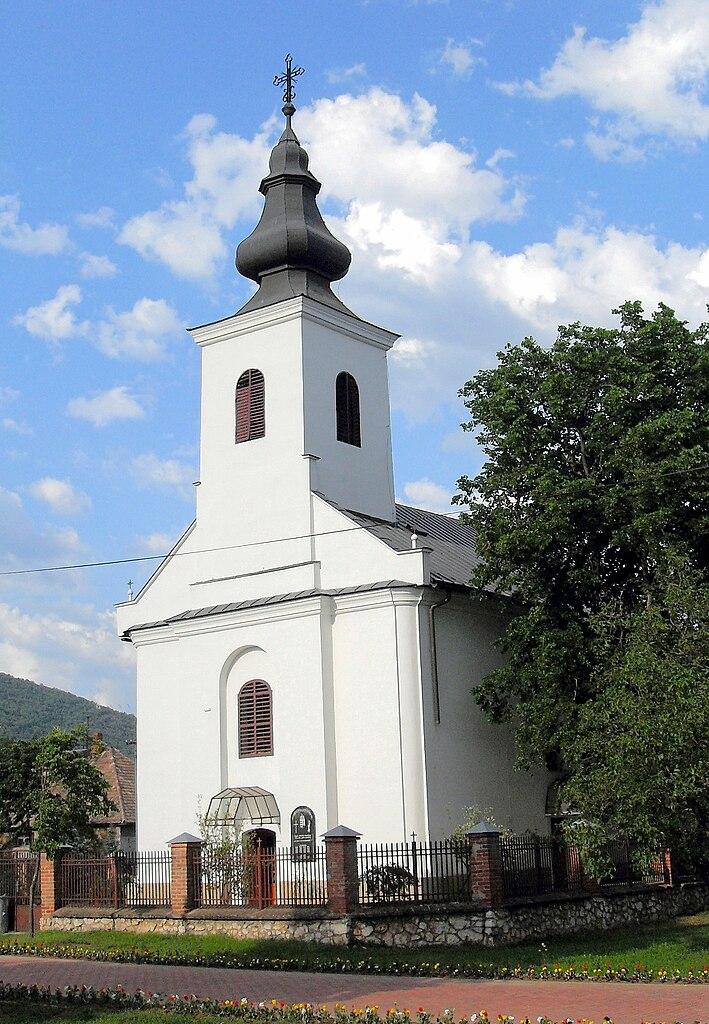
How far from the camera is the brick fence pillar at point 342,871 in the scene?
71.4ft

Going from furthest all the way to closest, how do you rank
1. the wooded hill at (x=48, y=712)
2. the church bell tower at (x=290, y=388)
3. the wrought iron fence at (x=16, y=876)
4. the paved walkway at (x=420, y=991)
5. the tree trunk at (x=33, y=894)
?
the wooded hill at (x=48, y=712), the church bell tower at (x=290, y=388), the wrought iron fence at (x=16, y=876), the tree trunk at (x=33, y=894), the paved walkway at (x=420, y=991)

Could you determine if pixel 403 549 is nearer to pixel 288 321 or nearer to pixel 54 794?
pixel 288 321

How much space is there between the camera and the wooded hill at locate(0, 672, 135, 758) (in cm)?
10988

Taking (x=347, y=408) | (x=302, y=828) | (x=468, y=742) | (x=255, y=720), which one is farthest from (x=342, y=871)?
(x=347, y=408)

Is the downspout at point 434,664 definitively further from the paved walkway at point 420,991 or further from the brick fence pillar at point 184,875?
the paved walkway at point 420,991

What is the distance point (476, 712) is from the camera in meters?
28.6

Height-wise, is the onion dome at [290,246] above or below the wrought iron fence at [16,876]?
above

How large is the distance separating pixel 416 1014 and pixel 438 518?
74.9 ft

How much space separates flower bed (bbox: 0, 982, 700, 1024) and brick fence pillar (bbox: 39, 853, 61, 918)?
9895mm

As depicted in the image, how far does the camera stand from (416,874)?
23.8 metres

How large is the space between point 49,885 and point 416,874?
8.55 m

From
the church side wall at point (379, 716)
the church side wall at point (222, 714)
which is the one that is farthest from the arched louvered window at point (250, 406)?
the church side wall at point (379, 716)

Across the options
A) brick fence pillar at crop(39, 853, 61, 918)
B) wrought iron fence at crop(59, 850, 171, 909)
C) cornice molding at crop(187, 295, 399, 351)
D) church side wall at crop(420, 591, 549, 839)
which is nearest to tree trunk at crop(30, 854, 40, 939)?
brick fence pillar at crop(39, 853, 61, 918)

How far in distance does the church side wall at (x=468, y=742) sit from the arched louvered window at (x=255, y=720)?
4.05 metres
